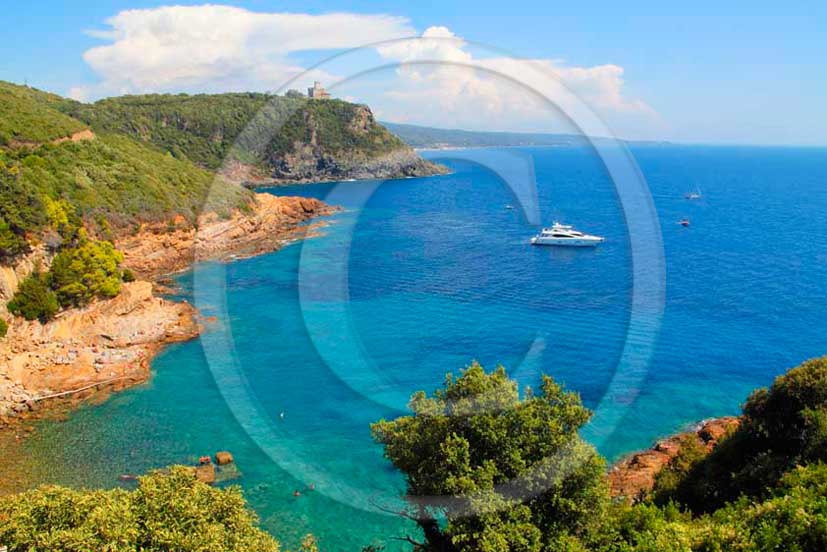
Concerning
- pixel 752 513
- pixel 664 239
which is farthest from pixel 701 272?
pixel 752 513

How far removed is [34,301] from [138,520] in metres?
25.2

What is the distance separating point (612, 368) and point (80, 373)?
27.9 meters

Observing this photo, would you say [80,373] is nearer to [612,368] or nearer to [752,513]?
[612,368]

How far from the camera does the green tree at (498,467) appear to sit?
11.5 m

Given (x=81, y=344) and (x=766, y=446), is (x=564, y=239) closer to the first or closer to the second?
(x=766, y=446)

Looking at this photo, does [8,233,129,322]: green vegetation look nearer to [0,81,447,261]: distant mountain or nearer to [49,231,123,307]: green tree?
[49,231,123,307]: green tree

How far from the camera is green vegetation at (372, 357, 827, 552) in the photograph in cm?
1059

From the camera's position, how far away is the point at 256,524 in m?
18.8

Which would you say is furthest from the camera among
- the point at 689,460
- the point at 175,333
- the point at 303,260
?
the point at 303,260

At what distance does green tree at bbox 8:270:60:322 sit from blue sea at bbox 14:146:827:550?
7214 millimetres

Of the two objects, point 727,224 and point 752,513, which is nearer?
point 752,513

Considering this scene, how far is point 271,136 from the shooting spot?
122438 millimetres

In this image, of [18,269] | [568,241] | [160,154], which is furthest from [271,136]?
[18,269]

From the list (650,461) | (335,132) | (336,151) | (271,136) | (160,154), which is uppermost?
(335,132)
